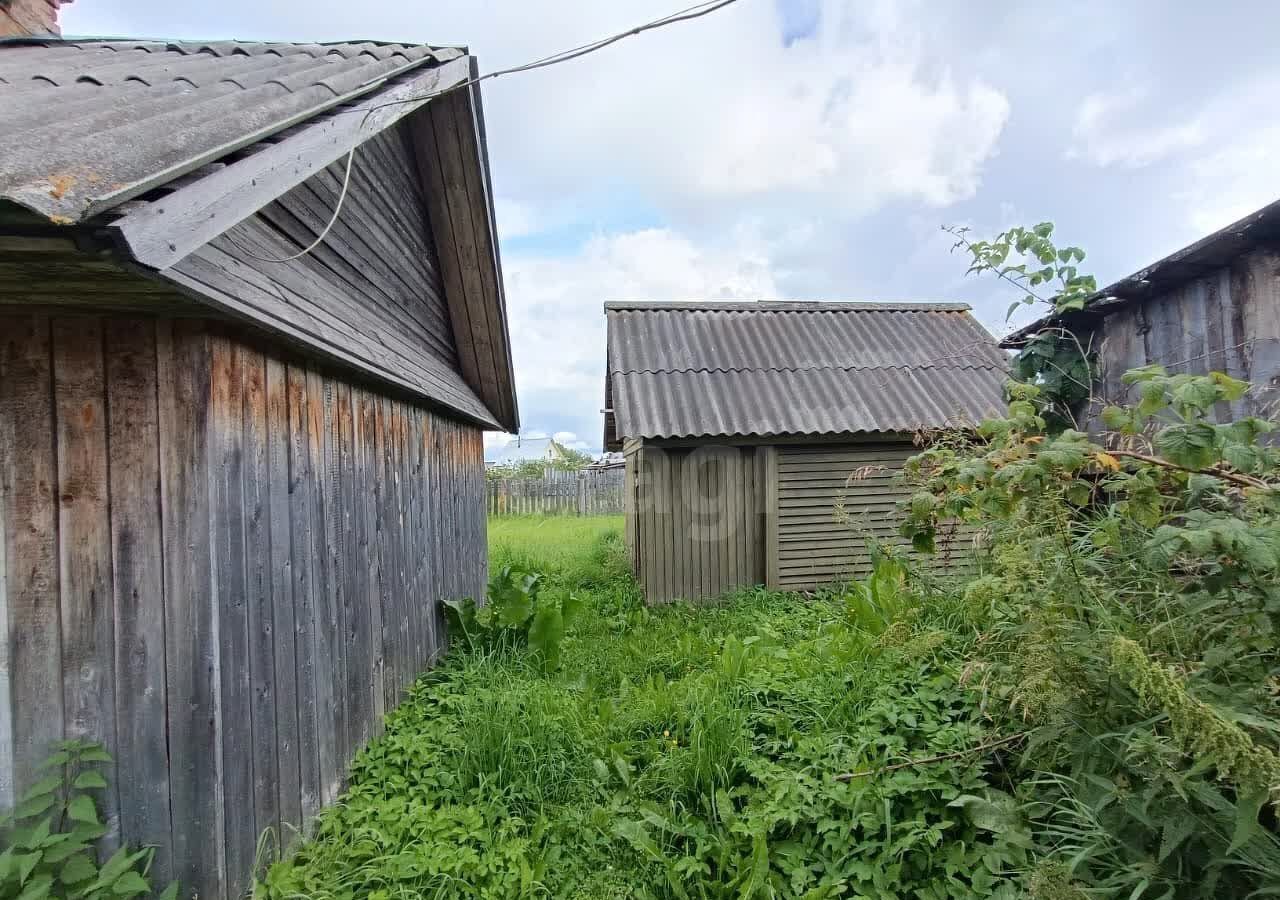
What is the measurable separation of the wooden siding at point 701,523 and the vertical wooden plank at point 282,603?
4.35 m

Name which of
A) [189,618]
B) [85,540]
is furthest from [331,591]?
[85,540]

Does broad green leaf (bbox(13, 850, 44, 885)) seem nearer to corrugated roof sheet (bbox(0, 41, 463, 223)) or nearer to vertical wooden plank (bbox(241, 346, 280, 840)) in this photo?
vertical wooden plank (bbox(241, 346, 280, 840))

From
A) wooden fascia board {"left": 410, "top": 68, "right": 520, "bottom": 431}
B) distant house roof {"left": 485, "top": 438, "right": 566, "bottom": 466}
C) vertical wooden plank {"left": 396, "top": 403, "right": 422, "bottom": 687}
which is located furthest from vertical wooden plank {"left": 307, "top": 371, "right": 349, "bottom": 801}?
distant house roof {"left": 485, "top": 438, "right": 566, "bottom": 466}

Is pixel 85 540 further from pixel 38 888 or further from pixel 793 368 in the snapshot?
pixel 793 368

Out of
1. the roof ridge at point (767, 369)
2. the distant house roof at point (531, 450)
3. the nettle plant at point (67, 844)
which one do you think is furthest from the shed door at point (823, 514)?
the distant house roof at point (531, 450)

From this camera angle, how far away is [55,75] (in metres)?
2.00

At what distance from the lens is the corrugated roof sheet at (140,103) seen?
4.06 ft

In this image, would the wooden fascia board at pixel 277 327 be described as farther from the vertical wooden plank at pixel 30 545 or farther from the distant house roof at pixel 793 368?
the distant house roof at pixel 793 368

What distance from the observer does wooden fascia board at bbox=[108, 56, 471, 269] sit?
4.37 feet

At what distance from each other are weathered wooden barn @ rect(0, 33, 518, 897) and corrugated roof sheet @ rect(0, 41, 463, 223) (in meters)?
0.01

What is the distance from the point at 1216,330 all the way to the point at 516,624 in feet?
15.8

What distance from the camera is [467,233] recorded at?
4758mm

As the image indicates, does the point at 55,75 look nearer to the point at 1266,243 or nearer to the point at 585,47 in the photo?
the point at 585,47

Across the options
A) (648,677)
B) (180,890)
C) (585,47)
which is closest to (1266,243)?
(585,47)
